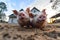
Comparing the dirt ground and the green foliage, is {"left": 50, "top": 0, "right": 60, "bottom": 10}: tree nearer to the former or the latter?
the green foliage

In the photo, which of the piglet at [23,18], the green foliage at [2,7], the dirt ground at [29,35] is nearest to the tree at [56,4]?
the green foliage at [2,7]

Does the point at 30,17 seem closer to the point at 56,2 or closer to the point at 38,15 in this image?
the point at 38,15

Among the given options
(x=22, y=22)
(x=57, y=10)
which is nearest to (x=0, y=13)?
(x=57, y=10)

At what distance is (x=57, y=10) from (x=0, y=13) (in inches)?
226

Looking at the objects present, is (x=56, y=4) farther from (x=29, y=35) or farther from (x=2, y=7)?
(x=29, y=35)

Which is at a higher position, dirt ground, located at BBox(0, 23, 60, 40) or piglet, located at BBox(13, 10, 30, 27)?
piglet, located at BBox(13, 10, 30, 27)

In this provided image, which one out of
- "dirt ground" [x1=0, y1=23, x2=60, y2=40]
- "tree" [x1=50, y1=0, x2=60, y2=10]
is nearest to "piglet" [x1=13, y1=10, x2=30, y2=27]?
"dirt ground" [x1=0, y1=23, x2=60, y2=40]

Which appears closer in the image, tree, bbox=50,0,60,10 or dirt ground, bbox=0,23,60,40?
dirt ground, bbox=0,23,60,40

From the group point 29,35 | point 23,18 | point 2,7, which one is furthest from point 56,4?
point 29,35

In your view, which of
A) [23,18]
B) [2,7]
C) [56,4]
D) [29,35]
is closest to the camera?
[29,35]

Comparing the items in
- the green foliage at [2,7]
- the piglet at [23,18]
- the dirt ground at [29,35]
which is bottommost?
the dirt ground at [29,35]

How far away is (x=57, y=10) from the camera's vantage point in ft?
61.0

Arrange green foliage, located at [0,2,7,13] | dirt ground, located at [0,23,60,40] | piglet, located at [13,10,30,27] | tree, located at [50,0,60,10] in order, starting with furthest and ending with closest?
tree, located at [50,0,60,10] < green foliage, located at [0,2,7,13] < piglet, located at [13,10,30,27] < dirt ground, located at [0,23,60,40]

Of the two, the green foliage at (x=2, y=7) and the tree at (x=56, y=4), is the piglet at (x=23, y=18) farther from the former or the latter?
the tree at (x=56, y=4)
